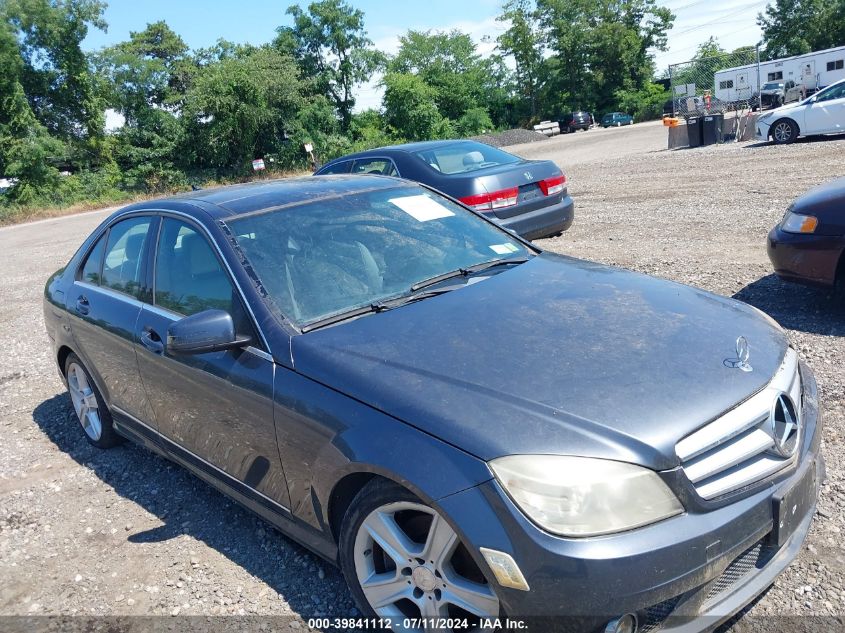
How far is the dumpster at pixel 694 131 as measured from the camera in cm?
2117

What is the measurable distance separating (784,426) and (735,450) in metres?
0.33

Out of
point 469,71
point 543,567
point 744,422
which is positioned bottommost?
point 543,567

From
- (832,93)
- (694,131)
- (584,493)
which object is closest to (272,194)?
(584,493)

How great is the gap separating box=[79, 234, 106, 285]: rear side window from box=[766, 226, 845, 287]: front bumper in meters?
4.81

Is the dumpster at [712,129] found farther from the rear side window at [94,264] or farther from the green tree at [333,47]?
the green tree at [333,47]

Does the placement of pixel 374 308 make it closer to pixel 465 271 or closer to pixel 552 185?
→ pixel 465 271

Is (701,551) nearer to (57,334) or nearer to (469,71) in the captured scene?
(57,334)

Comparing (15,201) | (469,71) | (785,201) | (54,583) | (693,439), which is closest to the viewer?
(693,439)

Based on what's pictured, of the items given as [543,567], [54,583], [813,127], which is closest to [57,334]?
[54,583]

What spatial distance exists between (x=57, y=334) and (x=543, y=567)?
13.2 ft

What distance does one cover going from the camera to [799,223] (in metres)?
5.22

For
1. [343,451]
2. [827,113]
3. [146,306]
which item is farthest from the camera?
[827,113]

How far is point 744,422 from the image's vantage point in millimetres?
2262

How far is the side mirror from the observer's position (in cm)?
288
